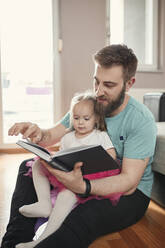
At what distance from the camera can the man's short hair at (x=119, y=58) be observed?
122 cm

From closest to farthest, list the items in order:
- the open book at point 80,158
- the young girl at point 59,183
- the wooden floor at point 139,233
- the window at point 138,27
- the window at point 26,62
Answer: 1. the open book at point 80,158
2. the young girl at point 59,183
3. the wooden floor at point 139,233
4. the window at point 26,62
5. the window at point 138,27

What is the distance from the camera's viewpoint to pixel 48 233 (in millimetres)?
985

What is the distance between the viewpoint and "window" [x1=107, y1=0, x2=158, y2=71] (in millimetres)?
3742

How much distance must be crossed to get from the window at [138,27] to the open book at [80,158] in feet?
9.66

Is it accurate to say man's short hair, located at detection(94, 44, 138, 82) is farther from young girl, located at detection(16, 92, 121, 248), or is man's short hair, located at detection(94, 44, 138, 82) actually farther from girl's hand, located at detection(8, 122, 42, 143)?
girl's hand, located at detection(8, 122, 42, 143)

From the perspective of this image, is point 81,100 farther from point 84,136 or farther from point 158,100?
point 158,100

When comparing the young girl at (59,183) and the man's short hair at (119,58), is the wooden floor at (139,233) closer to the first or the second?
the young girl at (59,183)

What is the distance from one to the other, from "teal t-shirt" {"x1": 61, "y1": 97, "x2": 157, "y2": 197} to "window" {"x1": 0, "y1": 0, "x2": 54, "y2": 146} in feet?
8.12

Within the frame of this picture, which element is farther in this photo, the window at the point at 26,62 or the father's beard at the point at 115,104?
the window at the point at 26,62

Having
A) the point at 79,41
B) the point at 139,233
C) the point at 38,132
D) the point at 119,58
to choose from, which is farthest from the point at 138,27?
the point at 139,233

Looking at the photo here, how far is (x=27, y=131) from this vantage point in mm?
1275

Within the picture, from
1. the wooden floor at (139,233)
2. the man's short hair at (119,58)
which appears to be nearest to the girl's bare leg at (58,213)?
the wooden floor at (139,233)

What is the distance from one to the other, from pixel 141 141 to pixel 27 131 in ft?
1.70

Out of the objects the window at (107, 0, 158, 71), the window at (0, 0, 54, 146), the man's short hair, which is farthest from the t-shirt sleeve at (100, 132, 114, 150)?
the window at (107, 0, 158, 71)
